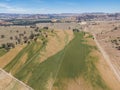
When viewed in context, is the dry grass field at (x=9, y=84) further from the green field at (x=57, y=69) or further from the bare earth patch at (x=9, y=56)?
the bare earth patch at (x=9, y=56)

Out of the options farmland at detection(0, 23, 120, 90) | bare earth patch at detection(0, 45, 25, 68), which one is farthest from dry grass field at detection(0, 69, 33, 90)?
bare earth patch at detection(0, 45, 25, 68)

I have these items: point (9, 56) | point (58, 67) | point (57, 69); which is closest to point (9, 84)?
point (57, 69)

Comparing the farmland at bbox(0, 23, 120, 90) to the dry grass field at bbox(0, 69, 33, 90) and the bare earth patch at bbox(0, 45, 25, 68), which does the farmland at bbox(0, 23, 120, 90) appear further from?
the dry grass field at bbox(0, 69, 33, 90)

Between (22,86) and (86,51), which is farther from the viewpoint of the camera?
(86,51)

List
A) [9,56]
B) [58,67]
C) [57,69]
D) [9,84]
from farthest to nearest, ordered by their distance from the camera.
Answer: [9,56] → [58,67] → [57,69] → [9,84]

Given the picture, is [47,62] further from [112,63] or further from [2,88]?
[2,88]

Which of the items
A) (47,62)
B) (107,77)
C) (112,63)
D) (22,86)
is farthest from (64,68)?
(22,86)

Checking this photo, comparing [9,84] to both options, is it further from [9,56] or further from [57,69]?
[9,56]

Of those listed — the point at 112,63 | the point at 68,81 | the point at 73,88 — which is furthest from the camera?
the point at 112,63
